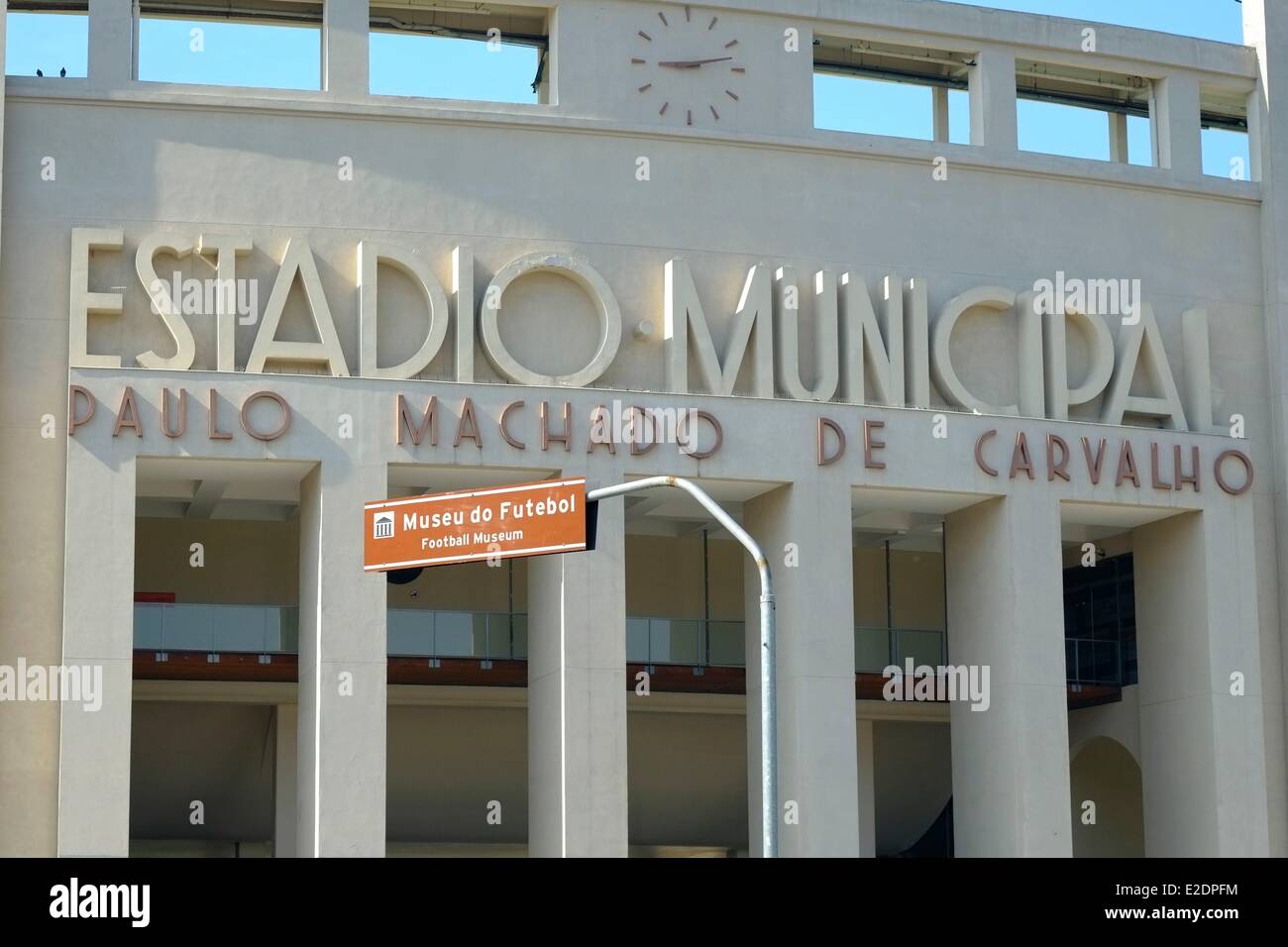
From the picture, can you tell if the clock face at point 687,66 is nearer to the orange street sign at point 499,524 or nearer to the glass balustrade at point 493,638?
the glass balustrade at point 493,638

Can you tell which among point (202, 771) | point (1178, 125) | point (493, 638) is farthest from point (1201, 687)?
point (202, 771)

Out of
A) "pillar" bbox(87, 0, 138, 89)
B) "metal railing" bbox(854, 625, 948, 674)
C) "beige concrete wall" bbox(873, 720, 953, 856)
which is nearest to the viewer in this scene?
"pillar" bbox(87, 0, 138, 89)

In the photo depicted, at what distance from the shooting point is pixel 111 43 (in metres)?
33.8

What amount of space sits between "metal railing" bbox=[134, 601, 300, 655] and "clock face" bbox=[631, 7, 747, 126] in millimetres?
10837

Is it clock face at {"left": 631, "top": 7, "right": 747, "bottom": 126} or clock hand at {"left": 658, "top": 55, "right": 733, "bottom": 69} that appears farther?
clock hand at {"left": 658, "top": 55, "right": 733, "bottom": 69}

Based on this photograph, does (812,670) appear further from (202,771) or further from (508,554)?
(202,771)

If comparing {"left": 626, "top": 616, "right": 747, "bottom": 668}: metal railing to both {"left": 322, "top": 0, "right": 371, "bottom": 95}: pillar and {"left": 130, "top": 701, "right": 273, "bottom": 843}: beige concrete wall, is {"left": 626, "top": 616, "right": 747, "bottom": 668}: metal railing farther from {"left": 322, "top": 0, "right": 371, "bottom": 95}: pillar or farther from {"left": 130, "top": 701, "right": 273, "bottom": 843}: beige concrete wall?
{"left": 322, "top": 0, "right": 371, "bottom": 95}: pillar

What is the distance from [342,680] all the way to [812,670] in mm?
7514

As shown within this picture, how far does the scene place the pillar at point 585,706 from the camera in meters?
32.0

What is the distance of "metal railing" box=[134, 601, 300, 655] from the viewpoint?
3553 centimetres

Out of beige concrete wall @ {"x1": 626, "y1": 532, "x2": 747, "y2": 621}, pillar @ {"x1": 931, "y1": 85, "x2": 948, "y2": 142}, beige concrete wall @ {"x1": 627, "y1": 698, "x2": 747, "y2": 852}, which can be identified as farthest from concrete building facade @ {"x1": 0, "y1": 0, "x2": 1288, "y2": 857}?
beige concrete wall @ {"x1": 627, "y1": 698, "x2": 747, "y2": 852}

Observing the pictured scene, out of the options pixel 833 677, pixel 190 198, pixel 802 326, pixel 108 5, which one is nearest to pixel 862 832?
pixel 833 677

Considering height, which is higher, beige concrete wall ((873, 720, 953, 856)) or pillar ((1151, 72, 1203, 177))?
pillar ((1151, 72, 1203, 177))
